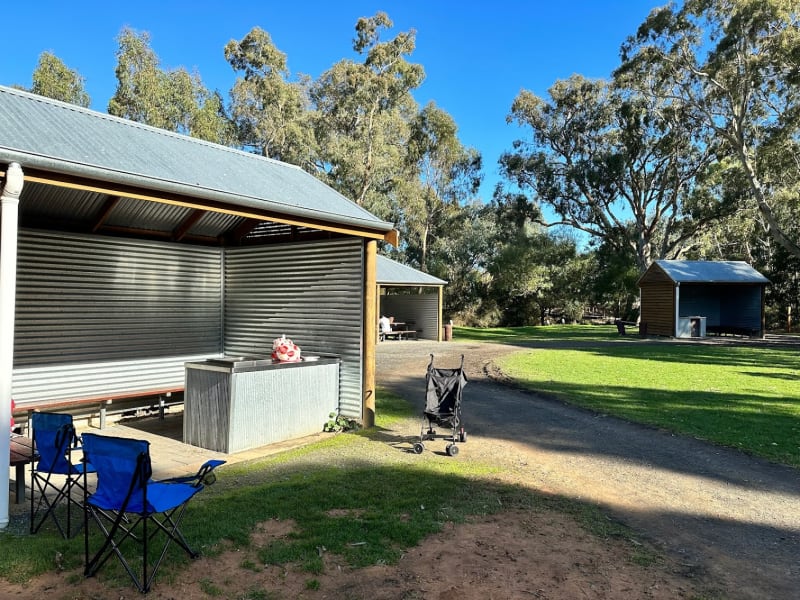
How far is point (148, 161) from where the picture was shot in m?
5.87

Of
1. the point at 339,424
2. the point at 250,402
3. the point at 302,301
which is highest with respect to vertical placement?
the point at 302,301

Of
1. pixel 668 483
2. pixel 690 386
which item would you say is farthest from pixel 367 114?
pixel 668 483

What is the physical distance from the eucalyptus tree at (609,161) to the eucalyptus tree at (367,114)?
8.66 metres

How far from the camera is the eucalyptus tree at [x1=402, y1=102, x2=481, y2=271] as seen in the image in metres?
36.6

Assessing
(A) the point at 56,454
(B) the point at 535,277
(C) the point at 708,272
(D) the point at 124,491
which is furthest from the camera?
(B) the point at 535,277

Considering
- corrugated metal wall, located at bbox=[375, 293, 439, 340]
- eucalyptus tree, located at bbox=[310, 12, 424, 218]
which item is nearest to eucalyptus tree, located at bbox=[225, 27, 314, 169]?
eucalyptus tree, located at bbox=[310, 12, 424, 218]

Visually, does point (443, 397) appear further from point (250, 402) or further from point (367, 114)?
point (367, 114)

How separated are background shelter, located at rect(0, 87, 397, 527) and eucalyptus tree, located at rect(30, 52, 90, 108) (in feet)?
85.7

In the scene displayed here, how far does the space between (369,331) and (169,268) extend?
139 inches

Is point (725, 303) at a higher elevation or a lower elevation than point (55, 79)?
lower

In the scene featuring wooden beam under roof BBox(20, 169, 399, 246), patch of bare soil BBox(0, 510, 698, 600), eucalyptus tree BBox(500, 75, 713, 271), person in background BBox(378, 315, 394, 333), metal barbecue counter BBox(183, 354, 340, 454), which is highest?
eucalyptus tree BBox(500, 75, 713, 271)

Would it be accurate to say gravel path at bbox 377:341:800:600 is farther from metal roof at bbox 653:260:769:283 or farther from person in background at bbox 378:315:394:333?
metal roof at bbox 653:260:769:283

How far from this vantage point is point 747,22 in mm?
21531

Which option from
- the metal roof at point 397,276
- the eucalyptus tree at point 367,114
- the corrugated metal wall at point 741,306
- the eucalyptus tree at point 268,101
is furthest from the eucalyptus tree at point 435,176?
the corrugated metal wall at point 741,306
